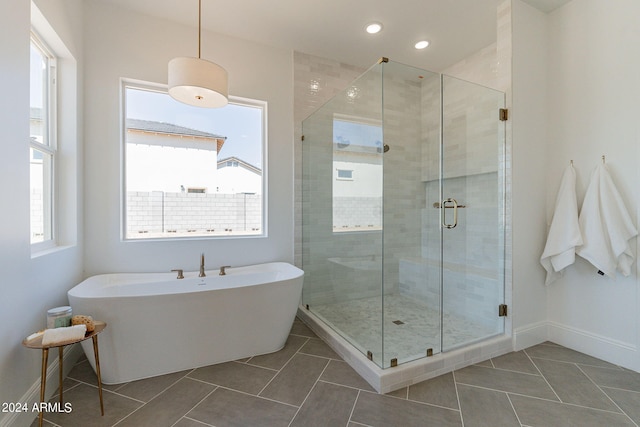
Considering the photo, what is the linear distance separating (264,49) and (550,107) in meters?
2.87

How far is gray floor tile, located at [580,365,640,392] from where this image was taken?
1905 millimetres

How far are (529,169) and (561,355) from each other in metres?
1.56

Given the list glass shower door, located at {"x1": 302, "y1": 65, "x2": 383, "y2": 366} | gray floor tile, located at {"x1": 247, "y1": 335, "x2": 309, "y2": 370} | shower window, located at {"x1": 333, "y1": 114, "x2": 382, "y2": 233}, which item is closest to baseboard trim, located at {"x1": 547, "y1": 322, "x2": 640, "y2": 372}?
glass shower door, located at {"x1": 302, "y1": 65, "x2": 383, "y2": 366}

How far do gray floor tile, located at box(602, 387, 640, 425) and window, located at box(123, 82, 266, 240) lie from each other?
9.79 feet

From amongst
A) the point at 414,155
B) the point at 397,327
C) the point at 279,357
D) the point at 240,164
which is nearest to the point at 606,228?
the point at 414,155

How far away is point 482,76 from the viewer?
3.21 metres

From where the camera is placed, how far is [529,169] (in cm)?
251

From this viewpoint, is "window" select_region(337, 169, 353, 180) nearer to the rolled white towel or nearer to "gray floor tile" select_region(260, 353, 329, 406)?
"gray floor tile" select_region(260, 353, 329, 406)

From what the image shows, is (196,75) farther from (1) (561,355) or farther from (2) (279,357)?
(1) (561,355)

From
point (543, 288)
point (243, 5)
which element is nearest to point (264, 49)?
point (243, 5)

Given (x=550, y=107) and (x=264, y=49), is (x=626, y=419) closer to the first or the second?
(x=550, y=107)

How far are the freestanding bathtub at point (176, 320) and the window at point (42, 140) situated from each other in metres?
0.52

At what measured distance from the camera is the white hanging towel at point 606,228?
211 cm

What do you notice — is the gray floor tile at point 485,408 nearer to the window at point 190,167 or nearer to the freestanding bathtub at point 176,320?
the freestanding bathtub at point 176,320
